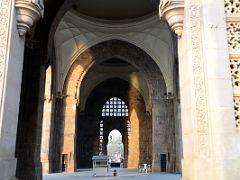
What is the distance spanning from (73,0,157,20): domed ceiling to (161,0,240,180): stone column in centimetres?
1178

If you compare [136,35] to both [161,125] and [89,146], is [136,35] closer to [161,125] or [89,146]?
[161,125]

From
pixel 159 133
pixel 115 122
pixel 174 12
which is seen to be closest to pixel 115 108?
pixel 115 122

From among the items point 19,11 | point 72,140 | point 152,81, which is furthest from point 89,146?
point 19,11

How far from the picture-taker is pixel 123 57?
19891mm

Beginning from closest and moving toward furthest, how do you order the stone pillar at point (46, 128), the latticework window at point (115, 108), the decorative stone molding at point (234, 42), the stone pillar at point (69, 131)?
the decorative stone molding at point (234, 42), the stone pillar at point (46, 128), the stone pillar at point (69, 131), the latticework window at point (115, 108)

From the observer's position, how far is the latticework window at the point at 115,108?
29.7 meters

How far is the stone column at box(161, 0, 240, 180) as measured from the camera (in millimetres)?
4574

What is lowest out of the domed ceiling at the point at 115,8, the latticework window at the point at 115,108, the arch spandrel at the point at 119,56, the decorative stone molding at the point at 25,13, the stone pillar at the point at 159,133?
the stone pillar at the point at 159,133

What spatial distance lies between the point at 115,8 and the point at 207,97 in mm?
13681

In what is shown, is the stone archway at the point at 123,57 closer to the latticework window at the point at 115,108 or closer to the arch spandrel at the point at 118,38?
the arch spandrel at the point at 118,38

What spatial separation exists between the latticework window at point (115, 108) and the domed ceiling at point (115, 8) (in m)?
12.8

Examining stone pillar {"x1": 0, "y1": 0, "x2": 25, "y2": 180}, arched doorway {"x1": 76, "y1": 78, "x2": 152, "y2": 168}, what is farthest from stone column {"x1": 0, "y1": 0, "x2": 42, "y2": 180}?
arched doorway {"x1": 76, "y1": 78, "x2": 152, "y2": 168}

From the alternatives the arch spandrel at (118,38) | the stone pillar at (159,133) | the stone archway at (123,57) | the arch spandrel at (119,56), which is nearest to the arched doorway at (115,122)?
the stone pillar at (159,133)

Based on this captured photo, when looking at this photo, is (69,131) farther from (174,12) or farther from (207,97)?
(207,97)
